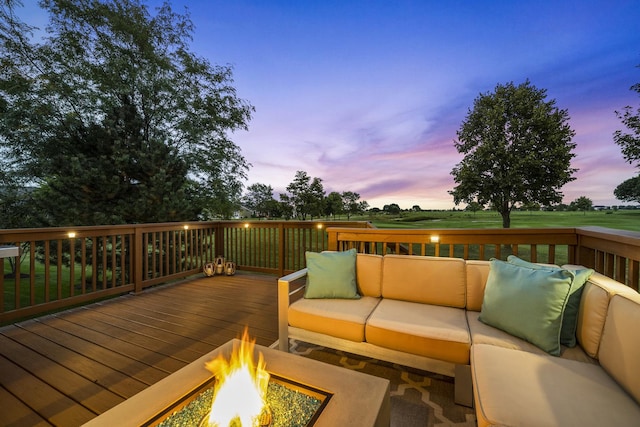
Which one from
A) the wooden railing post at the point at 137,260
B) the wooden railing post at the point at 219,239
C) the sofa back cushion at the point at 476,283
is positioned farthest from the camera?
the wooden railing post at the point at 219,239

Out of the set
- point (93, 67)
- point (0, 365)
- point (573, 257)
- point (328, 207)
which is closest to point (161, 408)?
point (0, 365)

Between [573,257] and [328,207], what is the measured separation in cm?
837

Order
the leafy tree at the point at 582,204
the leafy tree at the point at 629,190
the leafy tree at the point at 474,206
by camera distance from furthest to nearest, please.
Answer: the leafy tree at the point at 474,206
the leafy tree at the point at 582,204
the leafy tree at the point at 629,190

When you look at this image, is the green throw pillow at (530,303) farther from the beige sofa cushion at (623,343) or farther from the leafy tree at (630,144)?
the leafy tree at (630,144)

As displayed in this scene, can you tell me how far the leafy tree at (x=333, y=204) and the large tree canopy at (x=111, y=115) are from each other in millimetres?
4837

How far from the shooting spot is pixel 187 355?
2.15m

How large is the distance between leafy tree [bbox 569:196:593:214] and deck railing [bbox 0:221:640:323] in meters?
3.04

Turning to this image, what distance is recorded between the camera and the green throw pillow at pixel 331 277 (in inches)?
91.2

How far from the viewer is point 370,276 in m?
2.41

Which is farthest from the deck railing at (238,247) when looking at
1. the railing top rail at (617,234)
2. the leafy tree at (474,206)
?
the leafy tree at (474,206)

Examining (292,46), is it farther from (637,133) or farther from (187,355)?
(637,133)

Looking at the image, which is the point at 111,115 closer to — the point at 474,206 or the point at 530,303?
the point at 530,303

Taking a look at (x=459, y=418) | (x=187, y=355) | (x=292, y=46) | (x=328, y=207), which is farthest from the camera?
(x=328, y=207)

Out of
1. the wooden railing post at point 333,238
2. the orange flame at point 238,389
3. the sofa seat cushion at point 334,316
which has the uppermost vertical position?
the wooden railing post at point 333,238
